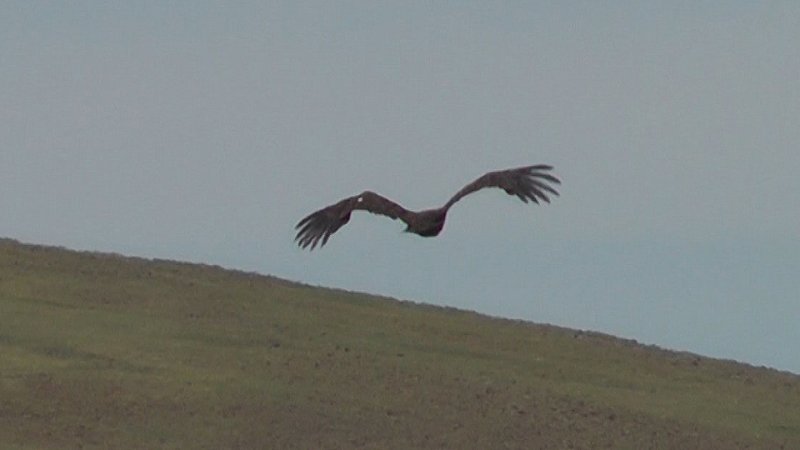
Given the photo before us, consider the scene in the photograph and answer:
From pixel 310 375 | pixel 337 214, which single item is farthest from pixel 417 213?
pixel 310 375

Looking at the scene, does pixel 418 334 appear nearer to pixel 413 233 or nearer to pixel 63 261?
pixel 63 261

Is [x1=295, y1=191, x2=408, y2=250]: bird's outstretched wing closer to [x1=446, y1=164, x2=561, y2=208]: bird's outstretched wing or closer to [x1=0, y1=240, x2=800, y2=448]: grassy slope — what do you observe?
[x1=446, y1=164, x2=561, y2=208]: bird's outstretched wing

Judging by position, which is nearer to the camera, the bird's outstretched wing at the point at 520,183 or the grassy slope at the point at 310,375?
the bird's outstretched wing at the point at 520,183

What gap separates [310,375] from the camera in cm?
3522

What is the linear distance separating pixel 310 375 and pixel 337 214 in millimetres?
14809

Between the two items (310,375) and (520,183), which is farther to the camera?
(310,375)

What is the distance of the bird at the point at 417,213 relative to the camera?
2003 centimetres

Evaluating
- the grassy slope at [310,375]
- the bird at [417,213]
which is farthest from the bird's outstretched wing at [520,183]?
the grassy slope at [310,375]

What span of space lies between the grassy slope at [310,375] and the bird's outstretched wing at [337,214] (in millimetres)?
10827

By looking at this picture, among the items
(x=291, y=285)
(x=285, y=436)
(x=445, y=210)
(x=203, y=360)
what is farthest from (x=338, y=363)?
(x=445, y=210)

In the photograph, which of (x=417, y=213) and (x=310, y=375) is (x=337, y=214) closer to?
(x=417, y=213)

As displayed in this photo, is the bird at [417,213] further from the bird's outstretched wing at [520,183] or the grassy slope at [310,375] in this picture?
the grassy slope at [310,375]

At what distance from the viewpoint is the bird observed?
65.7 ft

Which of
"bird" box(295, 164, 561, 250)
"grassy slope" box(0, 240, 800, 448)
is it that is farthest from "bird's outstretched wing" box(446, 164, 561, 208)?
"grassy slope" box(0, 240, 800, 448)
